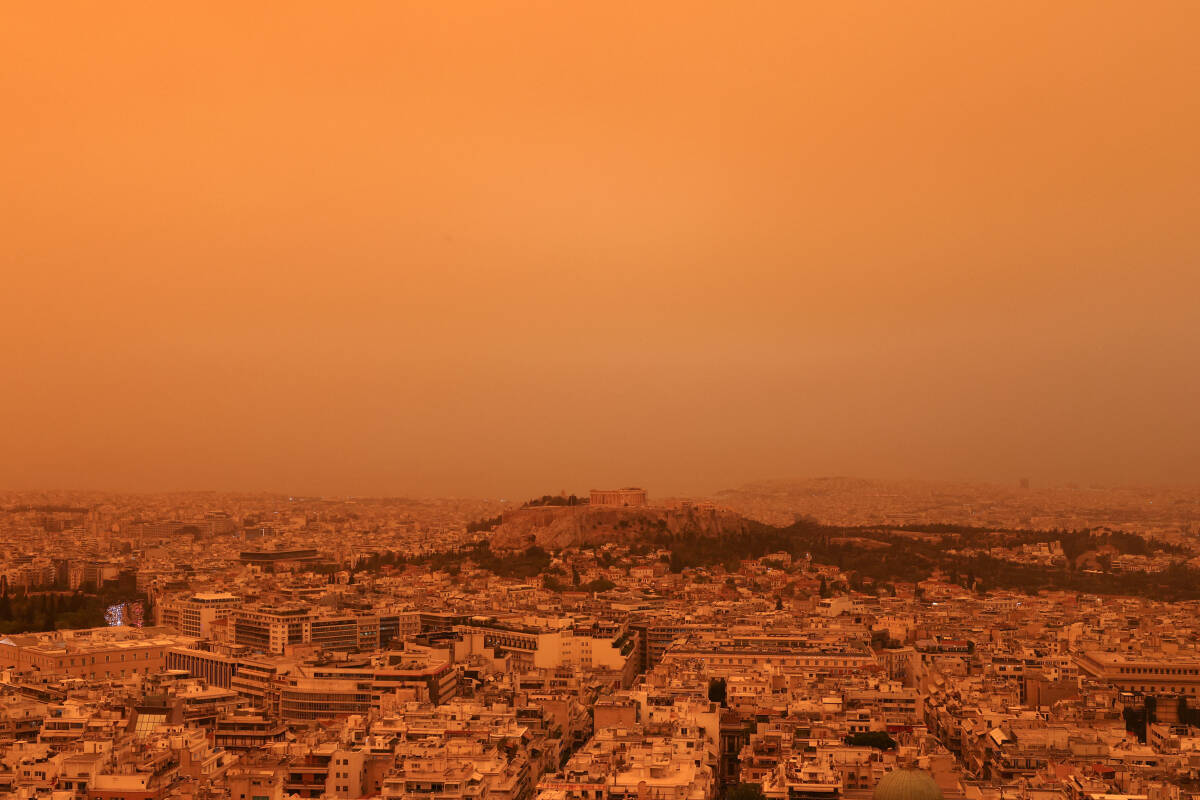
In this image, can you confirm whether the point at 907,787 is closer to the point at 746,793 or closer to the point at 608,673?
the point at 746,793

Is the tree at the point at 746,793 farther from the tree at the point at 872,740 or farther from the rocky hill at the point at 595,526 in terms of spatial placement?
the rocky hill at the point at 595,526

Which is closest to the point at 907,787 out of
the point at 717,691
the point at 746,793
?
the point at 746,793

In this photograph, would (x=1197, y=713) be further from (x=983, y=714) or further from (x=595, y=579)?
(x=595, y=579)

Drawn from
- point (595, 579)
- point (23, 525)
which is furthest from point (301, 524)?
point (595, 579)

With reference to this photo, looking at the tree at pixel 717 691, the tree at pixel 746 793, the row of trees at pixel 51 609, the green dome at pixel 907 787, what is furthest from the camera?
the row of trees at pixel 51 609

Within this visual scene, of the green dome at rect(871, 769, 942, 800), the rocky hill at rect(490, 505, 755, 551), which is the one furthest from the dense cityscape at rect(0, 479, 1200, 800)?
the rocky hill at rect(490, 505, 755, 551)

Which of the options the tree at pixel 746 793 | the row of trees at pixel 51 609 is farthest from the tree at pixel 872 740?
the row of trees at pixel 51 609
